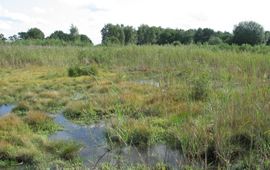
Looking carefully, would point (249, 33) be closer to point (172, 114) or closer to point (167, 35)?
point (167, 35)

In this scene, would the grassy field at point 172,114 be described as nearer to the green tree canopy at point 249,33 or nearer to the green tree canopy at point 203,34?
the green tree canopy at point 249,33

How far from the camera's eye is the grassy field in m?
4.57

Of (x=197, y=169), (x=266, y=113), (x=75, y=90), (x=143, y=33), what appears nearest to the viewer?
(x=197, y=169)

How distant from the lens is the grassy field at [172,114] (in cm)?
457

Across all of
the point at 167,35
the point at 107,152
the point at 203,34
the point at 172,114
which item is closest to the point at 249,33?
the point at 203,34

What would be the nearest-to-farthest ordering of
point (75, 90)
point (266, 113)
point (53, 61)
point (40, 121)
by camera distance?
point (266, 113), point (40, 121), point (75, 90), point (53, 61)

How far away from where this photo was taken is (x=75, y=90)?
10680mm

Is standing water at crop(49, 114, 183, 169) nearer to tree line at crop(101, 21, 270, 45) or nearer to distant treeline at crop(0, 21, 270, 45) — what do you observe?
distant treeline at crop(0, 21, 270, 45)

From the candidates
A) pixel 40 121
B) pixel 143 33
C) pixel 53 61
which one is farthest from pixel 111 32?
pixel 40 121

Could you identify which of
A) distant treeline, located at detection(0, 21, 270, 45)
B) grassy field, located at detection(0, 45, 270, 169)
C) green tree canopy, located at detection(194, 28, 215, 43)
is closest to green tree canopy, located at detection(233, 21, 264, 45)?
distant treeline, located at detection(0, 21, 270, 45)

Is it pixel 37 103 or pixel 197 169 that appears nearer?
pixel 197 169

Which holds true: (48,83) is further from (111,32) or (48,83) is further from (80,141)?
(111,32)

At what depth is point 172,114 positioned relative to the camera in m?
6.47

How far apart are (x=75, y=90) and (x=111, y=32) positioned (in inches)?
1242
